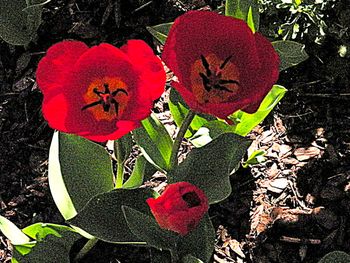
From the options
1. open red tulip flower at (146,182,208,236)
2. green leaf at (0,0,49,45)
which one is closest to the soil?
green leaf at (0,0,49,45)

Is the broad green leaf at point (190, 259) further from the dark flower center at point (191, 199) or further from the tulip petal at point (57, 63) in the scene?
the tulip petal at point (57, 63)

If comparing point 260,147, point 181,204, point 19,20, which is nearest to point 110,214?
point 181,204

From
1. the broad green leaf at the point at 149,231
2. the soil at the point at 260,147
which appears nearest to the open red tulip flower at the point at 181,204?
the broad green leaf at the point at 149,231

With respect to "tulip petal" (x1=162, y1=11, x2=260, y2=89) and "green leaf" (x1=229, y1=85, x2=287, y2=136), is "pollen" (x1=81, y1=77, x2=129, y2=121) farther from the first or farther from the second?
"green leaf" (x1=229, y1=85, x2=287, y2=136)

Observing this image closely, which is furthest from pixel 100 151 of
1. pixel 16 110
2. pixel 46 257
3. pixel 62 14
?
pixel 62 14

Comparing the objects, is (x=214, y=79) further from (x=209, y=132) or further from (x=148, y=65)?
(x=209, y=132)

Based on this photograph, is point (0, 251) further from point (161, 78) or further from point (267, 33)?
point (267, 33)
